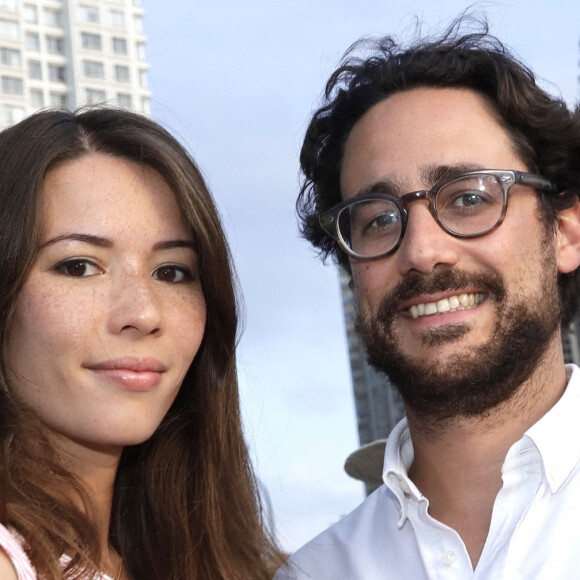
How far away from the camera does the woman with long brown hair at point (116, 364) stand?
3.24 m

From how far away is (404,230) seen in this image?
371 cm

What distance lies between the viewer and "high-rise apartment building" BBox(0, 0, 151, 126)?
8619cm

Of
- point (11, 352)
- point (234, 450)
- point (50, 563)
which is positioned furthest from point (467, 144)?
point (50, 563)

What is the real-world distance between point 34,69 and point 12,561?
8931 cm

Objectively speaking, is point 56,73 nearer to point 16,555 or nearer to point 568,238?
point 568,238

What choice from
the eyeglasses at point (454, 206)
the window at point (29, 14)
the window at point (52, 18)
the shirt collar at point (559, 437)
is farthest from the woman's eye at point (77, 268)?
the window at point (52, 18)

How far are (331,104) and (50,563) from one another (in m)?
2.33

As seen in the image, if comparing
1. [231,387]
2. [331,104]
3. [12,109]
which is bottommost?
[231,387]

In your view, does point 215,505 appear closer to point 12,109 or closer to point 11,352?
point 11,352

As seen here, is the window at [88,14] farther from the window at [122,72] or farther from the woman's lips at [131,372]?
the woman's lips at [131,372]

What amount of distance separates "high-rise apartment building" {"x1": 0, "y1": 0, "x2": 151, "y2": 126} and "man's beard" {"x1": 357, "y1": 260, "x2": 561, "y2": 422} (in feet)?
268

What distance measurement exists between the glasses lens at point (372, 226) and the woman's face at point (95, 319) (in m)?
0.78

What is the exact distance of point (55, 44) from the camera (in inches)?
3565

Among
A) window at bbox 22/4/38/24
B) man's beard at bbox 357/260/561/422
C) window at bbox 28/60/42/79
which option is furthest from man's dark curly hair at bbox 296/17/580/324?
window at bbox 22/4/38/24
